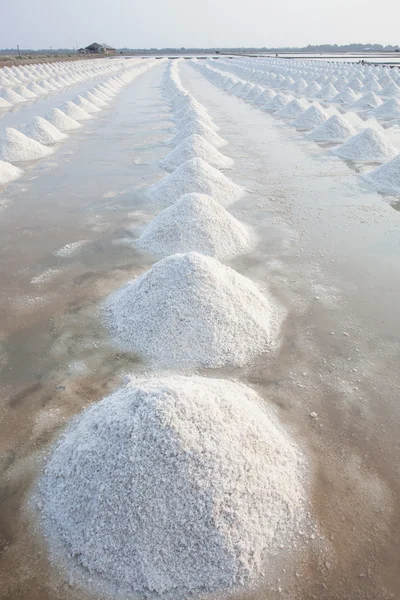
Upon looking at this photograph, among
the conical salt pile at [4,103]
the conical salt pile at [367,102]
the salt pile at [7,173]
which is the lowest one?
the salt pile at [7,173]

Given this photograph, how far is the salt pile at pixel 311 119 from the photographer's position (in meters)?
16.2

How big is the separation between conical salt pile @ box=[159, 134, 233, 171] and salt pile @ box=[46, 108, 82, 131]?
6571 millimetres

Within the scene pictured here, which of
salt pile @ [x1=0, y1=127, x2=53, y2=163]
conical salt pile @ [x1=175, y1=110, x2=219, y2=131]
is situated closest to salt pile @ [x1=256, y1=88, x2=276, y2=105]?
conical salt pile @ [x1=175, y1=110, x2=219, y2=131]

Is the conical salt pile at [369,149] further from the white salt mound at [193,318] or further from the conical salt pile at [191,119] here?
the white salt mound at [193,318]

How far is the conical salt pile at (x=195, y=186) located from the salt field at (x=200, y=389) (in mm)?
49

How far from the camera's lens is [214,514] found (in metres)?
2.65

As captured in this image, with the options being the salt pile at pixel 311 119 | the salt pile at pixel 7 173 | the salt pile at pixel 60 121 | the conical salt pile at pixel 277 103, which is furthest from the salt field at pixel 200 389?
the conical salt pile at pixel 277 103

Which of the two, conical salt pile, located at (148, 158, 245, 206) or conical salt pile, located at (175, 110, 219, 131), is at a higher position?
conical salt pile, located at (175, 110, 219, 131)

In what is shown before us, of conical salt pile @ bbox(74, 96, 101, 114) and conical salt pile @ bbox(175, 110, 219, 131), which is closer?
conical salt pile @ bbox(175, 110, 219, 131)

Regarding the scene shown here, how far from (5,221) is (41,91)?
2177 centimetres

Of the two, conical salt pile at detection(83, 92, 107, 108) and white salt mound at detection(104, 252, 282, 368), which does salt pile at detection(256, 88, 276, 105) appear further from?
white salt mound at detection(104, 252, 282, 368)

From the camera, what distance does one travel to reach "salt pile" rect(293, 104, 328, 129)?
16.2m

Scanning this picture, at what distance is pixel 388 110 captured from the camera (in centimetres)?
1891

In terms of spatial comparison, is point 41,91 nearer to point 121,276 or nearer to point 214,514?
point 121,276
